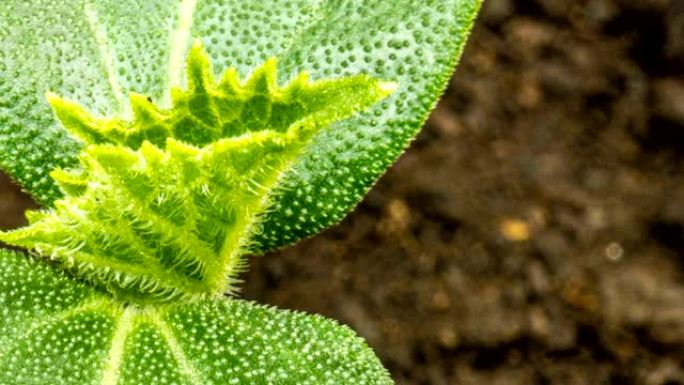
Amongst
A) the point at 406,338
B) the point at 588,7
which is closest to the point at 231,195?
the point at 406,338

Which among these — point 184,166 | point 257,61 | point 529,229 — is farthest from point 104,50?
point 529,229

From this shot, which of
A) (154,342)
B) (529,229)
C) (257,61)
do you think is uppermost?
(257,61)

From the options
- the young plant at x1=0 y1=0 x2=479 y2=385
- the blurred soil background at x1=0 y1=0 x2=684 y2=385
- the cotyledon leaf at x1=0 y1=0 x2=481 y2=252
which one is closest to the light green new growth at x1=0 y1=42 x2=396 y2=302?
the young plant at x1=0 y1=0 x2=479 y2=385

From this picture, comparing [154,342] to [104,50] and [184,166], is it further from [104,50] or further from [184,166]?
[104,50]

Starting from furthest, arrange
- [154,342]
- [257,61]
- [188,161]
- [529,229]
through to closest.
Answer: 1. [529,229]
2. [257,61]
3. [154,342]
4. [188,161]

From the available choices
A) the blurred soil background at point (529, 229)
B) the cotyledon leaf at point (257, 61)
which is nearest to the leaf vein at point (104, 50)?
the cotyledon leaf at point (257, 61)

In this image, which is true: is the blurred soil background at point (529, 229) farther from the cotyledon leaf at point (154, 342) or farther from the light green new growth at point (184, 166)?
the light green new growth at point (184, 166)

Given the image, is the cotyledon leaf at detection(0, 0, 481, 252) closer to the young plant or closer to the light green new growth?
the young plant

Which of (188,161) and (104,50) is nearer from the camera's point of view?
(188,161)
